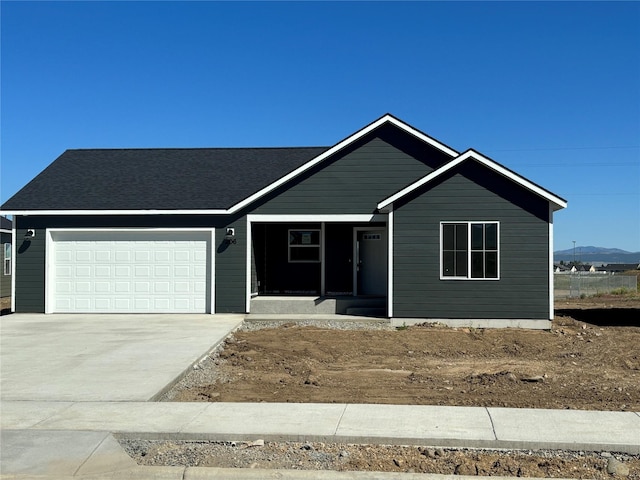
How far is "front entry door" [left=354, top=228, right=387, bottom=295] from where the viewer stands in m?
19.6

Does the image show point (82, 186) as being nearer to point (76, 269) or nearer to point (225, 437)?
point (76, 269)

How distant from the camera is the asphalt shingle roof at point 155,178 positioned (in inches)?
732

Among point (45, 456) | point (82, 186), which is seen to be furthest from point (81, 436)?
point (82, 186)

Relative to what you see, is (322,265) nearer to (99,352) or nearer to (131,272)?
(131,272)

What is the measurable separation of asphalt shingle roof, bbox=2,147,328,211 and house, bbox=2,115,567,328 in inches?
2.8

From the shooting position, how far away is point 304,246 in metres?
20.6

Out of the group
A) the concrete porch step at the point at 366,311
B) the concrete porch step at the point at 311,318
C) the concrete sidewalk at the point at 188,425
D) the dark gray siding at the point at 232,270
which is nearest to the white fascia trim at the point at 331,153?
the dark gray siding at the point at 232,270

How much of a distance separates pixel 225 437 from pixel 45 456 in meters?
1.86

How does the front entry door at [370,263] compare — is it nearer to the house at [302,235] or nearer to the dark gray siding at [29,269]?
the house at [302,235]

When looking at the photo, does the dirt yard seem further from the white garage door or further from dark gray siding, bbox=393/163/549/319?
the white garage door

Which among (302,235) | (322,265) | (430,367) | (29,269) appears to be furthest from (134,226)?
(430,367)

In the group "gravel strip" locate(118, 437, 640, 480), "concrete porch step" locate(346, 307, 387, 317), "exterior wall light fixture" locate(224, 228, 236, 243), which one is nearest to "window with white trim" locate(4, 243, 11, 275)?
"exterior wall light fixture" locate(224, 228, 236, 243)

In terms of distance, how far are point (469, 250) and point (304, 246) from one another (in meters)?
5.84

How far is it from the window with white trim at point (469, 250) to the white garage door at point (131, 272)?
6728 millimetres
